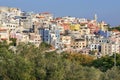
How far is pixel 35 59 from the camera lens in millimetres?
20359

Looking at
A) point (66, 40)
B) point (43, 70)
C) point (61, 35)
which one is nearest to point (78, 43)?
point (66, 40)

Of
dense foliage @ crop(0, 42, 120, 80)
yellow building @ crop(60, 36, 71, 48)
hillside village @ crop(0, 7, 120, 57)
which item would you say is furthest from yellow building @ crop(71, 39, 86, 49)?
dense foliage @ crop(0, 42, 120, 80)

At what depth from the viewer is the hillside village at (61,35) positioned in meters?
53.1

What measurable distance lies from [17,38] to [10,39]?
125 centimetres

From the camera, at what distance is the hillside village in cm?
5312

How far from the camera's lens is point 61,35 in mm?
59938

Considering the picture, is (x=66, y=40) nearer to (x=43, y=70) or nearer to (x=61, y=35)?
(x=61, y=35)

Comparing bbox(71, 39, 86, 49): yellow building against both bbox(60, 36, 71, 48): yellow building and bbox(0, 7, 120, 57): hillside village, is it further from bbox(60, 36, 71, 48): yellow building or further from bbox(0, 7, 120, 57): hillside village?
bbox(60, 36, 71, 48): yellow building

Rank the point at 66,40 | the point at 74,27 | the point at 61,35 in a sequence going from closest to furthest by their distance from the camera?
1. the point at 66,40
2. the point at 61,35
3. the point at 74,27

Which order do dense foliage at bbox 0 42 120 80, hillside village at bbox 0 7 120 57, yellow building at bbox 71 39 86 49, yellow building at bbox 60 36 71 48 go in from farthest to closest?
yellow building at bbox 71 39 86 49, yellow building at bbox 60 36 71 48, hillside village at bbox 0 7 120 57, dense foliage at bbox 0 42 120 80

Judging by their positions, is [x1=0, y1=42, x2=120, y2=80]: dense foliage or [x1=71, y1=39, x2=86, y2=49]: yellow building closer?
[x1=0, y1=42, x2=120, y2=80]: dense foliage

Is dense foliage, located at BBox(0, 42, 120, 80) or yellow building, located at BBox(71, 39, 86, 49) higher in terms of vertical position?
dense foliage, located at BBox(0, 42, 120, 80)

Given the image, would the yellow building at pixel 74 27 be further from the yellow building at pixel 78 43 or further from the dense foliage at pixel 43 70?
the dense foliage at pixel 43 70

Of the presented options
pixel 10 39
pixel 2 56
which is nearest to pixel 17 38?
pixel 10 39
